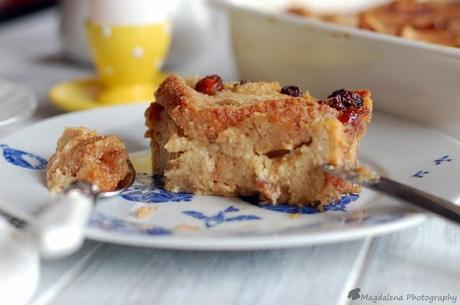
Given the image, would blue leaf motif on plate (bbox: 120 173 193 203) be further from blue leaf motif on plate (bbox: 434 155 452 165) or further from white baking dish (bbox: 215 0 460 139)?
white baking dish (bbox: 215 0 460 139)

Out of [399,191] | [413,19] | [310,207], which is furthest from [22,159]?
[413,19]

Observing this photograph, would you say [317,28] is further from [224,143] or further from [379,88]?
[224,143]

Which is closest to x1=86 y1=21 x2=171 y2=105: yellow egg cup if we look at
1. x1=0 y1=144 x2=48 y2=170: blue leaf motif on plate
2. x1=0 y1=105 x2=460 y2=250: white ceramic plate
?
x1=0 y1=105 x2=460 y2=250: white ceramic plate

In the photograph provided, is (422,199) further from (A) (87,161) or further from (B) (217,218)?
(A) (87,161)

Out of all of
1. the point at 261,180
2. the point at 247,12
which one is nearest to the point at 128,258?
the point at 261,180

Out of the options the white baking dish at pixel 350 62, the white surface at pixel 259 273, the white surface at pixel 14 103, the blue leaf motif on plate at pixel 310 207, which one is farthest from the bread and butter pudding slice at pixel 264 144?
the white surface at pixel 14 103

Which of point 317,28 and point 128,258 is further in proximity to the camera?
point 317,28
